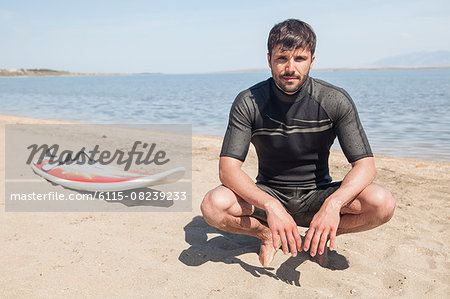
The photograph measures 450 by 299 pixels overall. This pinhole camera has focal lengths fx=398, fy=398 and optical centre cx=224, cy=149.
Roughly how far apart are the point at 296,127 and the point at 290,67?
1.55 ft

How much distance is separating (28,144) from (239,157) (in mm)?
7830

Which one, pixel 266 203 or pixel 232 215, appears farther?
pixel 232 215

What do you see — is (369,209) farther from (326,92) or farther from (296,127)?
(326,92)

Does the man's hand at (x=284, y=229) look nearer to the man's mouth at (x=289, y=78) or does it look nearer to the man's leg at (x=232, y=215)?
the man's leg at (x=232, y=215)

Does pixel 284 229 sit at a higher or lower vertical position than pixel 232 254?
higher

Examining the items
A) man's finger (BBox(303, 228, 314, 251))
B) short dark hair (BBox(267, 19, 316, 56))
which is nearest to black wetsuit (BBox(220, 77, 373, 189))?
short dark hair (BBox(267, 19, 316, 56))

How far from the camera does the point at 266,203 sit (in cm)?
284

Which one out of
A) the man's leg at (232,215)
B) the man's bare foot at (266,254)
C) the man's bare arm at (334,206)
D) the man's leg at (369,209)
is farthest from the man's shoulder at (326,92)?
the man's bare foot at (266,254)

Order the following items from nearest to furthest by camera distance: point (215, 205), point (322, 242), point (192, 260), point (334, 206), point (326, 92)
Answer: point (322, 242), point (334, 206), point (215, 205), point (326, 92), point (192, 260)

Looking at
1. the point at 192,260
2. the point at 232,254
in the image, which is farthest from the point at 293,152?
the point at 192,260

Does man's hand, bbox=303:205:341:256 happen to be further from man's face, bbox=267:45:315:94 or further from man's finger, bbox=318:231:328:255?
man's face, bbox=267:45:315:94

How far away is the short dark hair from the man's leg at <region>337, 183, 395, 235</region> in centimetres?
117

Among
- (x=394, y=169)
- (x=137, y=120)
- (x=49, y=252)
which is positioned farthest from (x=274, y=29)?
(x=137, y=120)

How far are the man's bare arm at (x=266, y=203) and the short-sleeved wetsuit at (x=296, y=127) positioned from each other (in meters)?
0.11
